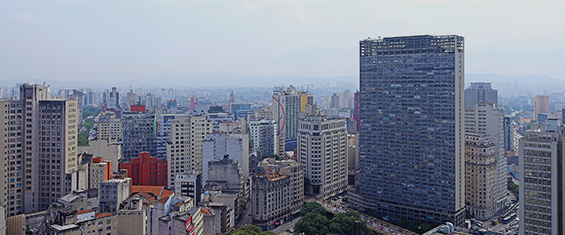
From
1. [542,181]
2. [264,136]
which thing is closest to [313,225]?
[542,181]

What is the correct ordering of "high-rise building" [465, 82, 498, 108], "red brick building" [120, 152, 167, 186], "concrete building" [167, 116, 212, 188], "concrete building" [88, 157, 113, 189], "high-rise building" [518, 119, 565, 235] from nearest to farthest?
"high-rise building" [518, 119, 565, 235] → "concrete building" [88, 157, 113, 189] → "concrete building" [167, 116, 212, 188] → "red brick building" [120, 152, 167, 186] → "high-rise building" [465, 82, 498, 108]

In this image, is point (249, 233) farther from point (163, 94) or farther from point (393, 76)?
point (163, 94)

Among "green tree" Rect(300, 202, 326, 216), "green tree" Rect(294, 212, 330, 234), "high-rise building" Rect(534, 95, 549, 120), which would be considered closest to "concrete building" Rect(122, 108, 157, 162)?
"green tree" Rect(300, 202, 326, 216)

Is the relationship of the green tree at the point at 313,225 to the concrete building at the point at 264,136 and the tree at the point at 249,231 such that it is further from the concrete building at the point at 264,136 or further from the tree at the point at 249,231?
the concrete building at the point at 264,136

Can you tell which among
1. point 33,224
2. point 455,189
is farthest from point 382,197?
point 33,224

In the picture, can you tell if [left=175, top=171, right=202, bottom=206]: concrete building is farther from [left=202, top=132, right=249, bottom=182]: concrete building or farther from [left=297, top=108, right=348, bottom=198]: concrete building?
[left=297, top=108, right=348, bottom=198]: concrete building

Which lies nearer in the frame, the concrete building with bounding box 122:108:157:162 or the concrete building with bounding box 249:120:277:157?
the concrete building with bounding box 122:108:157:162

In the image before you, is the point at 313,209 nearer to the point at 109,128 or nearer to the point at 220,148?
the point at 220,148
